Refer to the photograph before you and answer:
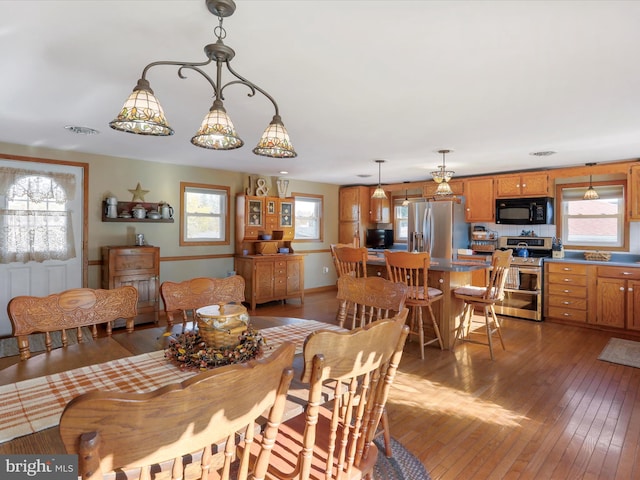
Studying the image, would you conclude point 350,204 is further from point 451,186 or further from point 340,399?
point 340,399

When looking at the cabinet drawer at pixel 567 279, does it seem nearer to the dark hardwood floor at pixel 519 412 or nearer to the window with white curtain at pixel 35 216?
the dark hardwood floor at pixel 519 412

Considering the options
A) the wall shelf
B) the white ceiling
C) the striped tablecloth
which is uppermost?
the white ceiling

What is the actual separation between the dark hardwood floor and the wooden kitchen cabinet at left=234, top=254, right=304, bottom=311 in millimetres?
2705

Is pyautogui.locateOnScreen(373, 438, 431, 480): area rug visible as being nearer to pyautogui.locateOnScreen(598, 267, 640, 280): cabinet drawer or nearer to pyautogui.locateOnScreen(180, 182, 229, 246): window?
pyautogui.locateOnScreen(598, 267, 640, 280): cabinet drawer

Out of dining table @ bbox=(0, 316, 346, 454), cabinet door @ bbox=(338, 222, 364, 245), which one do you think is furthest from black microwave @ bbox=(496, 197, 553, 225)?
dining table @ bbox=(0, 316, 346, 454)

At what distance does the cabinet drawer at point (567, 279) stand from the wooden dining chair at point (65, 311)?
5.21 m

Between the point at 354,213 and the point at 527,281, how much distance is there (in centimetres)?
352

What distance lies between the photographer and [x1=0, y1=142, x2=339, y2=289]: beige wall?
4816mm

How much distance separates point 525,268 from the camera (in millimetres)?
5152

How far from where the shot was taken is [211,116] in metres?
1.53

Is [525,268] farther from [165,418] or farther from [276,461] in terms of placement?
[165,418]

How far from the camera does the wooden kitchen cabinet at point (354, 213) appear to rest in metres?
7.56

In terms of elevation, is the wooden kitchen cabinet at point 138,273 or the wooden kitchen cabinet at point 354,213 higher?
the wooden kitchen cabinet at point 354,213

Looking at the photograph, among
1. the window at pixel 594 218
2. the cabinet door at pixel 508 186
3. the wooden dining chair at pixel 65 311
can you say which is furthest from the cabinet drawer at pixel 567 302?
the wooden dining chair at pixel 65 311
